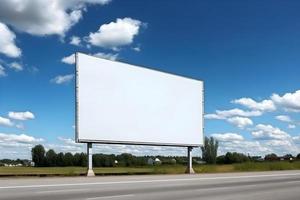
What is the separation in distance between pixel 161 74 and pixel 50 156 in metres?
56.4

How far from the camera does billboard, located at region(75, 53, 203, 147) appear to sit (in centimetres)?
3341

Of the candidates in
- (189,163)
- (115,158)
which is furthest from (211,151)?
(189,163)

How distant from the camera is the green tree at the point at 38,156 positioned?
8897 cm

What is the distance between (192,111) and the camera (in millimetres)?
43469

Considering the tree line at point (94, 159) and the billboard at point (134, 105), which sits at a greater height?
the billboard at point (134, 105)

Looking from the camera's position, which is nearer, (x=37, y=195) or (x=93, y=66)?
(x=37, y=195)

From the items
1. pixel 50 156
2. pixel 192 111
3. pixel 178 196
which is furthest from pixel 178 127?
pixel 50 156

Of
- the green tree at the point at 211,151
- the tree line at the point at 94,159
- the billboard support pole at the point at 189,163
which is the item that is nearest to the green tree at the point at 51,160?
the tree line at the point at 94,159

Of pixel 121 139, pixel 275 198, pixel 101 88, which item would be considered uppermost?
pixel 101 88

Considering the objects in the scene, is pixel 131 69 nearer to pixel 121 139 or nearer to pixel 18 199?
pixel 121 139

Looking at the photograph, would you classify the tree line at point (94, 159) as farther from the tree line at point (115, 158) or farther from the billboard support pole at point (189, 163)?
the billboard support pole at point (189, 163)

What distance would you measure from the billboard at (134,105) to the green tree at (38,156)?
50.6 metres

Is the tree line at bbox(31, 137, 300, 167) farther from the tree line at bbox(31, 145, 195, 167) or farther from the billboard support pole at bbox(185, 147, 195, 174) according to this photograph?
the billboard support pole at bbox(185, 147, 195, 174)

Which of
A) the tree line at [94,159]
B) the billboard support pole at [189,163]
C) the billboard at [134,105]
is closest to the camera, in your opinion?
the billboard at [134,105]
